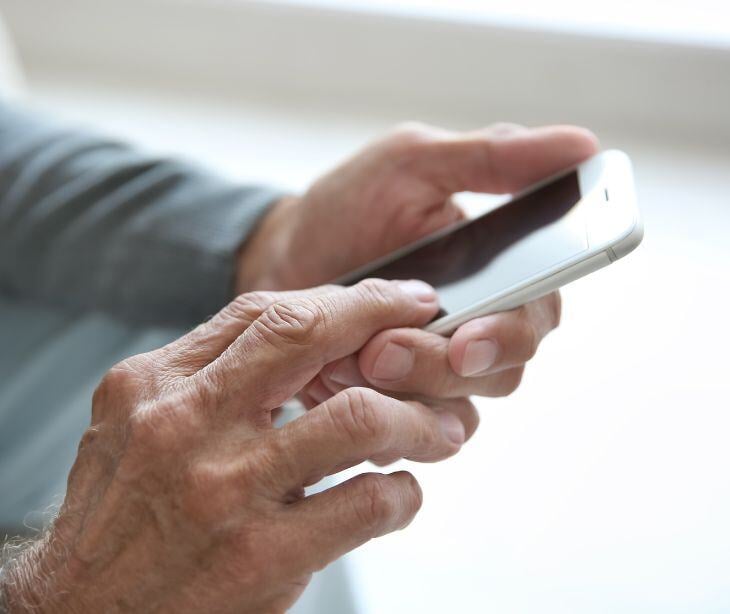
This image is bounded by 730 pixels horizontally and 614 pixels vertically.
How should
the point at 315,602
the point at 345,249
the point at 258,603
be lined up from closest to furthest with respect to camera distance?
1. the point at 258,603
2. the point at 315,602
3. the point at 345,249

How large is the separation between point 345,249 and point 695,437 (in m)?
0.36

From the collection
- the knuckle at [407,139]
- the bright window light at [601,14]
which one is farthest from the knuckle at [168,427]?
the bright window light at [601,14]

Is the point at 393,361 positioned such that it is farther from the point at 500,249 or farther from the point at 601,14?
the point at 601,14

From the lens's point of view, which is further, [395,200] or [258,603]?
[395,200]

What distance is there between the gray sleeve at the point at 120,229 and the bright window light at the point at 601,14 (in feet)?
1.10

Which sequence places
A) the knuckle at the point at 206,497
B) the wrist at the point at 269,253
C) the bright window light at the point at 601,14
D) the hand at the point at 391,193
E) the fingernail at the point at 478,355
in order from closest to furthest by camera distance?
the knuckle at the point at 206,497 → the fingernail at the point at 478,355 → the hand at the point at 391,193 → the wrist at the point at 269,253 → the bright window light at the point at 601,14

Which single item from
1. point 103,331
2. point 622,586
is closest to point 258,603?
point 622,586

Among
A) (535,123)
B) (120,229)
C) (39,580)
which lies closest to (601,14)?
(535,123)

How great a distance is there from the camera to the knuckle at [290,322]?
47cm

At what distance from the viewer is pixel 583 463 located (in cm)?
71

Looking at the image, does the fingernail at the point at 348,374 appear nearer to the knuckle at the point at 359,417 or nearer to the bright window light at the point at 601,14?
the knuckle at the point at 359,417

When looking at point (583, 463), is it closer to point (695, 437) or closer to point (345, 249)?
point (695, 437)

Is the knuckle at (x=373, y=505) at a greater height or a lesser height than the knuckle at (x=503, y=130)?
lesser

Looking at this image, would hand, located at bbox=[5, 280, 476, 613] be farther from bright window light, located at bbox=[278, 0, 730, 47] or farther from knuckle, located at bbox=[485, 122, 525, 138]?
bright window light, located at bbox=[278, 0, 730, 47]
